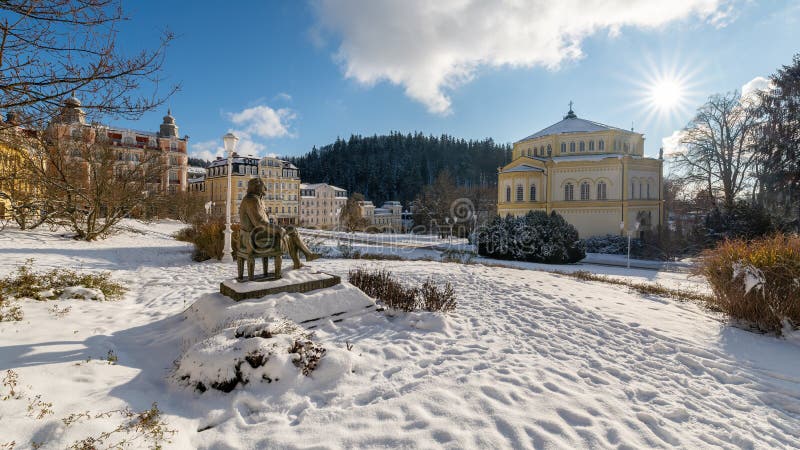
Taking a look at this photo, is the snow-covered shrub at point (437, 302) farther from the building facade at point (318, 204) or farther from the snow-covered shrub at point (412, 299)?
the building facade at point (318, 204)

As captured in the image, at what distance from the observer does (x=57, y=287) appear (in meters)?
6.63

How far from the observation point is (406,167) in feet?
369

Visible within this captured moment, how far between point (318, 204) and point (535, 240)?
215ft

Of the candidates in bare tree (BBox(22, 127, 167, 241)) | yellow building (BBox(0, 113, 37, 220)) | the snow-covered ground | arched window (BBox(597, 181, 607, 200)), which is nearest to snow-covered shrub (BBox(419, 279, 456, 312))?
the snow-covered ground

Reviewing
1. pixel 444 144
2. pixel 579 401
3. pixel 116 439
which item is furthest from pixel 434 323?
pixel 444 144

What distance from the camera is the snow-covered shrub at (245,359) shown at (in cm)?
338

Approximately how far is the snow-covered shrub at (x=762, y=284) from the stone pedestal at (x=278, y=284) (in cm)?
787

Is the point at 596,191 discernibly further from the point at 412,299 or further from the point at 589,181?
the point at 412,299

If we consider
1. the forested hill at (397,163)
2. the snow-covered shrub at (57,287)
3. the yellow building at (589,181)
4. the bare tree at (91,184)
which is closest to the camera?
the snow-covered shrub at (57,287)

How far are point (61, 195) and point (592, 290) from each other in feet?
67.7

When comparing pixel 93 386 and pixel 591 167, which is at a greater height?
pixel 591 167

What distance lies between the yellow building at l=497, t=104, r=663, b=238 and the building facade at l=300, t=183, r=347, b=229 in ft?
163

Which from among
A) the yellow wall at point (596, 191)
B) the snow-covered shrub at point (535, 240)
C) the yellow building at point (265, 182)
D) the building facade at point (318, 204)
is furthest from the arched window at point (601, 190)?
the building facade at point (318, 204)

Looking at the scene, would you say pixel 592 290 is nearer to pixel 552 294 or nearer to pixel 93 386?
pixel 552 294
